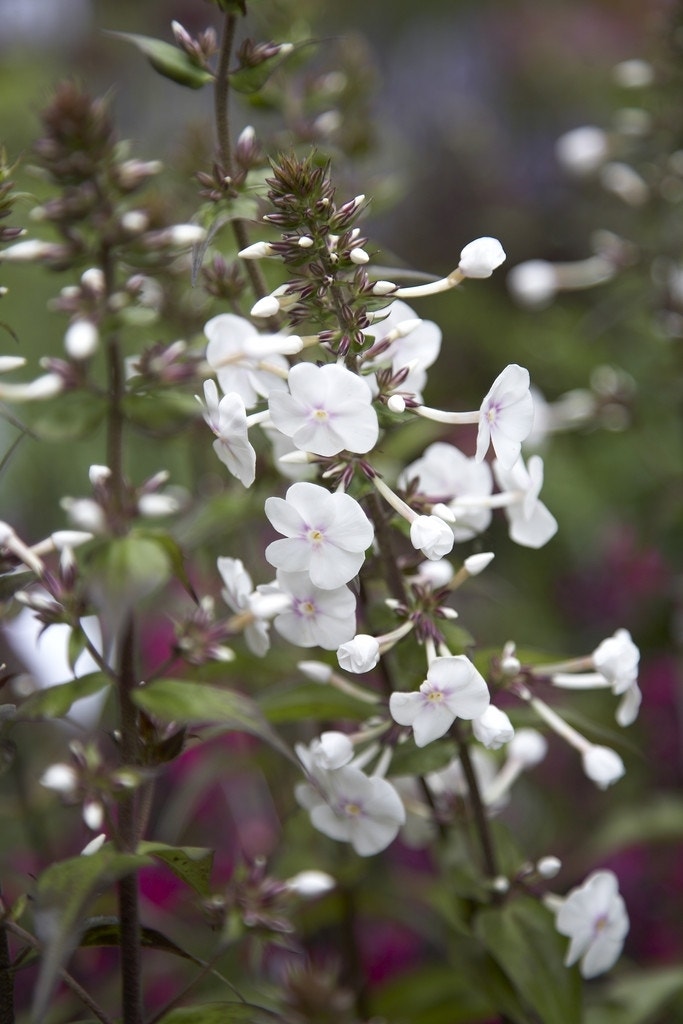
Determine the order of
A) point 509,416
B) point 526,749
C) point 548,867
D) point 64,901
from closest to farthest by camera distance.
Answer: point 64,901
point 509,416
point 548,867
point 526,749

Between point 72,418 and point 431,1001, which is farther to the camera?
point 431,1001

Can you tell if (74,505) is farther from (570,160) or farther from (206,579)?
→ (570,160)

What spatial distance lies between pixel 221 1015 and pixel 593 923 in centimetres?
28

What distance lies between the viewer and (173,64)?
0.67 meters

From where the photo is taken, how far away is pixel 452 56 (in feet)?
12.2

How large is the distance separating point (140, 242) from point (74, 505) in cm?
19

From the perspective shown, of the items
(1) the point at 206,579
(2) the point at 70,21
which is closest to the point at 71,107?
(1) the point at 206,579

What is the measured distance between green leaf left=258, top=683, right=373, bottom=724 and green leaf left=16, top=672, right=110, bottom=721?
0.18 m

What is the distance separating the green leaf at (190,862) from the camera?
618mm

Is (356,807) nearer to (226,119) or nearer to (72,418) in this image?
(72,418)

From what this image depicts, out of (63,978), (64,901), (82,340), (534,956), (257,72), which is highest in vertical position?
(257,72)

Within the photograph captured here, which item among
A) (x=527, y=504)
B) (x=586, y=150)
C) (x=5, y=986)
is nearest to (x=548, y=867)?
(x=527, y=504)

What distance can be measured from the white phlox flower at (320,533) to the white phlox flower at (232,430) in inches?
1.2

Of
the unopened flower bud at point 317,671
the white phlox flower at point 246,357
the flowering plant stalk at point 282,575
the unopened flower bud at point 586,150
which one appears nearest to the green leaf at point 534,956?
the flowering plant stalk at point 282,575
